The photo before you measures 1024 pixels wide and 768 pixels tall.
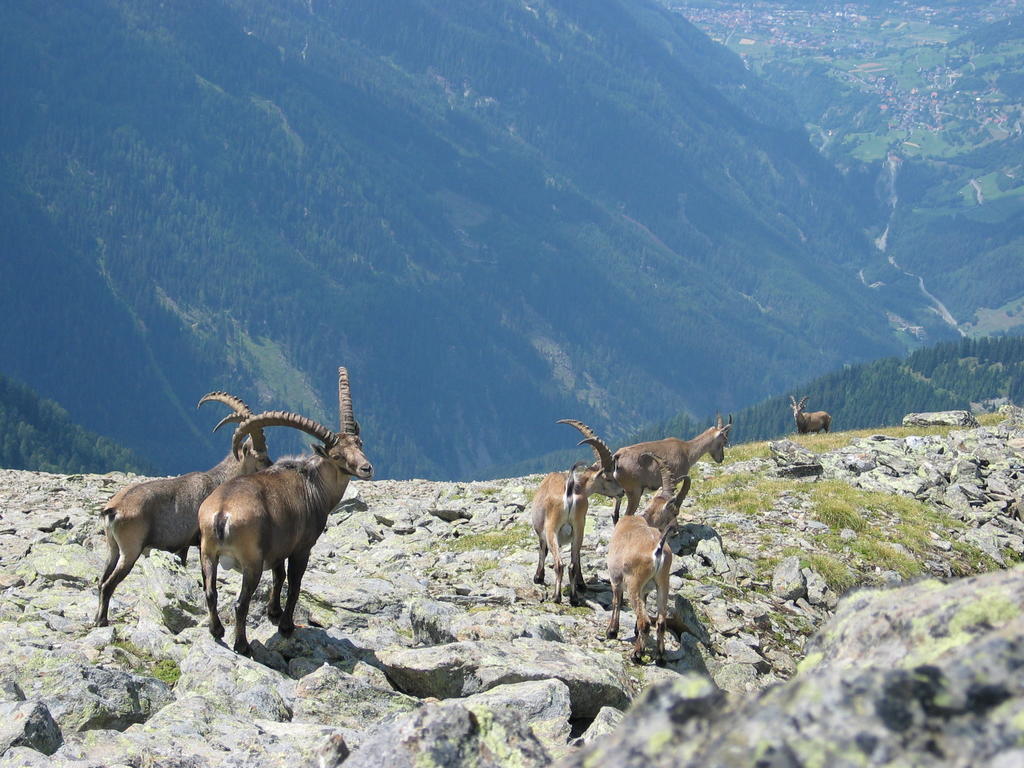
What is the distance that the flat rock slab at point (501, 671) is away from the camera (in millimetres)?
12648

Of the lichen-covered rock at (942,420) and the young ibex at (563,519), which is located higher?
the young ibex at (563,519)

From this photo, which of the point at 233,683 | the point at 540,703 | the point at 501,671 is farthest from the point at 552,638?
the point at 233,683

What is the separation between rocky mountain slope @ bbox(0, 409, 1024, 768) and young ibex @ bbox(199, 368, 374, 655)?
0.67 m

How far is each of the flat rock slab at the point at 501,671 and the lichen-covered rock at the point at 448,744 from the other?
554 centimetres

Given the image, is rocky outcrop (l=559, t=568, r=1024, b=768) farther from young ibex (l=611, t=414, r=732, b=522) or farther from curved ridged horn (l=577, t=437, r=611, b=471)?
young ibex (l=611, t=414, r=732, b=522)

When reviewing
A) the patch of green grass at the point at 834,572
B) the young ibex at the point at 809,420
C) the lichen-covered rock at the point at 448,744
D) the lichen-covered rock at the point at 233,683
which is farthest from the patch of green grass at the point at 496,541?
the young ibex at the point at 809,420

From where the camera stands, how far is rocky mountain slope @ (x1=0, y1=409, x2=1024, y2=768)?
468 cm

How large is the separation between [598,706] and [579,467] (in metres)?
7.63

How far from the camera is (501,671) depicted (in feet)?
41.7

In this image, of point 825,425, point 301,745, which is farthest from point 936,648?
point 825,425

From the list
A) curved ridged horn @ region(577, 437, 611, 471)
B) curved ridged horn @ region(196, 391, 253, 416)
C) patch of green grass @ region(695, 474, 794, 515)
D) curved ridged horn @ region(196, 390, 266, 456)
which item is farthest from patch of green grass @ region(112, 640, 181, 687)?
patch of green grass @ region(695, 474, 794, 515)

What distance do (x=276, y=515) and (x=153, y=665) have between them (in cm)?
264

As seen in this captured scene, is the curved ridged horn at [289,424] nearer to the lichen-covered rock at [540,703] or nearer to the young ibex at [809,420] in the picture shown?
the lichen-covered rock at [540,703]

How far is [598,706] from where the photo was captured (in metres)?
12.7
